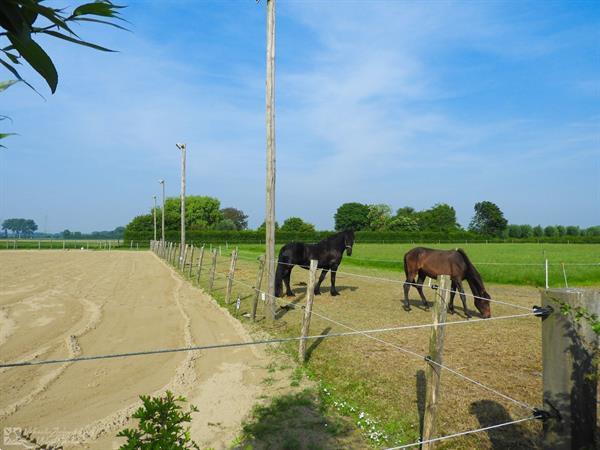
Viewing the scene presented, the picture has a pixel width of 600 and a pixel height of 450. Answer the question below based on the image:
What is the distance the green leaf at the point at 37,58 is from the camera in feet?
2.86

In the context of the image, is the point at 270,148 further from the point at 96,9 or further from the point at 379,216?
the point at 379,216

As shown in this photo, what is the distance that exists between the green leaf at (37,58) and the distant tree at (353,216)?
93.3 meters

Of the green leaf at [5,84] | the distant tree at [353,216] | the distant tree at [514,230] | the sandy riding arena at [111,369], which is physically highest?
the distant tree at [353,216]

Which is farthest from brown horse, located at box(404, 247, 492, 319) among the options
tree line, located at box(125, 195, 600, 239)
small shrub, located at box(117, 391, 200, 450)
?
tree line, located at box(125, 195, 600, 239)

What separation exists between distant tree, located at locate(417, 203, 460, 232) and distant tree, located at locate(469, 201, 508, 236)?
5856mm

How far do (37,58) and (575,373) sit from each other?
9.22 feet

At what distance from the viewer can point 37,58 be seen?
2.92 feet

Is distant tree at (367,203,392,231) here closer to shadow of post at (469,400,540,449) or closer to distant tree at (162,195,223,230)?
distant tree at (162,195,223,230)

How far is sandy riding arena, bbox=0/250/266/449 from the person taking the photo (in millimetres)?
3961

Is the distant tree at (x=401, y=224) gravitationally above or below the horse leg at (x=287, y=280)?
above

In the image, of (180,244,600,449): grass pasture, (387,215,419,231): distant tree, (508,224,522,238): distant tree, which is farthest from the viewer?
(508,224,522,238): distant tree

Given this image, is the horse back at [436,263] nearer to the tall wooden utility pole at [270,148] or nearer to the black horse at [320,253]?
the black horse at [320,253]

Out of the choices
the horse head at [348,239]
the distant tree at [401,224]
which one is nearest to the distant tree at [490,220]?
the distant tree at [401,224]

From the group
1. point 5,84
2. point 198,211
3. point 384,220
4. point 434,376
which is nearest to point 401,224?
point 384,220
